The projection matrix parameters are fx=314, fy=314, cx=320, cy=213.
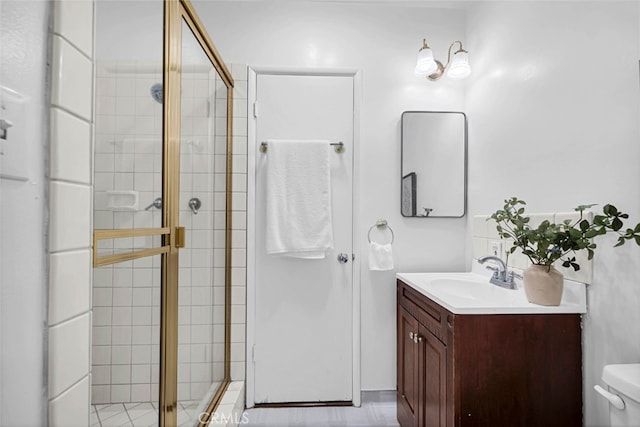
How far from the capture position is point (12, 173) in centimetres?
50

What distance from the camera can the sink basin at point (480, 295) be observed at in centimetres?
113

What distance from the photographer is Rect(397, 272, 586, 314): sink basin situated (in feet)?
3.72

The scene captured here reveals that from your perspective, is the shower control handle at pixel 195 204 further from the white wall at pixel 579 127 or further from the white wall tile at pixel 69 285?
the white wall at pixel 579 127

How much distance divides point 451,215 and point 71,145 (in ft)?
6.32

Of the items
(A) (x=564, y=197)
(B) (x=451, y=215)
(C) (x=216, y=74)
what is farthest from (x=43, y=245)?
(B) (x=451, y=215)

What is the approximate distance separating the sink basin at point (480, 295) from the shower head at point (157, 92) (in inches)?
49.6

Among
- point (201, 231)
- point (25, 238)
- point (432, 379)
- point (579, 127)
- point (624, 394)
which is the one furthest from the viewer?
point (201, 231)

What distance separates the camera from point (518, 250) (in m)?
1.49

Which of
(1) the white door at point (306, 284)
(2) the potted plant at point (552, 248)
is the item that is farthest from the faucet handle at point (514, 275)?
(1) the white door at point (306, 284)

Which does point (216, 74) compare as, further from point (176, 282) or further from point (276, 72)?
point (176, 282)

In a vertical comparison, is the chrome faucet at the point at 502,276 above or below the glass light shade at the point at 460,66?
below

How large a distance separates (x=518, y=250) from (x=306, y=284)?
116 centimetres

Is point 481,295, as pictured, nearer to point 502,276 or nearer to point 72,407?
point 502,276

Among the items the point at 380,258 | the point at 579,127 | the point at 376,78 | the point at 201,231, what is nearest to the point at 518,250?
the point at 579,127
